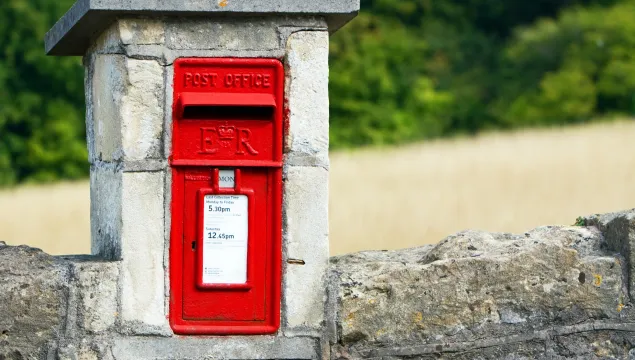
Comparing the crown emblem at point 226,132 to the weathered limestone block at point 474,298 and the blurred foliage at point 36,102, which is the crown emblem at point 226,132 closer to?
the weathered limestone block at point 474,298

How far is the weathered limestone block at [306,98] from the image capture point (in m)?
3.18

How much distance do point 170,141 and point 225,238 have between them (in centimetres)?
34

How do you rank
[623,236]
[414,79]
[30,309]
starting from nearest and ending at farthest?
[30,309] → [623,236] → [414,79]

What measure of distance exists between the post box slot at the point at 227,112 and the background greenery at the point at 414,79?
17.7 m

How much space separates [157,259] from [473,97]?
71.2 feet

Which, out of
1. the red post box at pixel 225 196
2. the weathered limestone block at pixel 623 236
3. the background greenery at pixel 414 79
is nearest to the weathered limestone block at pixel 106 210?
the red post box at pixel 225 196

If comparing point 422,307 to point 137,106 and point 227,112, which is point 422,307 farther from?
point 137,106

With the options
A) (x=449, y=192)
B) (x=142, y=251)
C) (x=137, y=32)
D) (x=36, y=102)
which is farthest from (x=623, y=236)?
(x=36, y=102)

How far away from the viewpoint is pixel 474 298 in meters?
3.26

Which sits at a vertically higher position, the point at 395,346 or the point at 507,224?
the point at 507,224

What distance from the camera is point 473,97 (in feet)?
79.8

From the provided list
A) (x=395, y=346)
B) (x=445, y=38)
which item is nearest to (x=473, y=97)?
(x=445, y=38)

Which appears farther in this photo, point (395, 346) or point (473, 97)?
point (473, 97)

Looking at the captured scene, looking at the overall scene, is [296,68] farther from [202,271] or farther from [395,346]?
[395,346]
